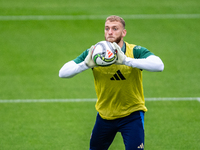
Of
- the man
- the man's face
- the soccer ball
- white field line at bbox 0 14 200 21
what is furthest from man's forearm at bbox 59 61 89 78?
white field line at bbox 0 14 200 21

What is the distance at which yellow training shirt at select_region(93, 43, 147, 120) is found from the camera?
17.3ft

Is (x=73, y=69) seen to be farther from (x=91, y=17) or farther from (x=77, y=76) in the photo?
(x=91, y=17)

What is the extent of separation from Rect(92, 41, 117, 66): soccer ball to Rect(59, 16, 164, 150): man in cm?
21

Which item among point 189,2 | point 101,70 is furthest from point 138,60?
point 189,2

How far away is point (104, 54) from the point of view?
185 inches

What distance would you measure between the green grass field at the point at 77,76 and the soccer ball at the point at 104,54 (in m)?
3.15

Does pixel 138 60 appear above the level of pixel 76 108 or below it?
above

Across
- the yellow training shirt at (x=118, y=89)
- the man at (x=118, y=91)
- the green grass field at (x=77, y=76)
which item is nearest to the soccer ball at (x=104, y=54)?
the man at (x=118, y=91)

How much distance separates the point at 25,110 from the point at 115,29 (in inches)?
186

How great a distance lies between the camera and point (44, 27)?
1502cm

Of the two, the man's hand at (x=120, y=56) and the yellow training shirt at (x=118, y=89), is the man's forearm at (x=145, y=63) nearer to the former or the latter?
the man's hand at (x=120, y=56)

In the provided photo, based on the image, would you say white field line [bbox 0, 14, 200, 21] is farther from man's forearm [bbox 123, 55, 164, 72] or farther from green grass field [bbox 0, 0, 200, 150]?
man's forearm [bbox 123, 55, 164, 72]

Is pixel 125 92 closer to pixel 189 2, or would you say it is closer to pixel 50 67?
pixel 50 67

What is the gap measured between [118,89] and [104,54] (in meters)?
0.83
